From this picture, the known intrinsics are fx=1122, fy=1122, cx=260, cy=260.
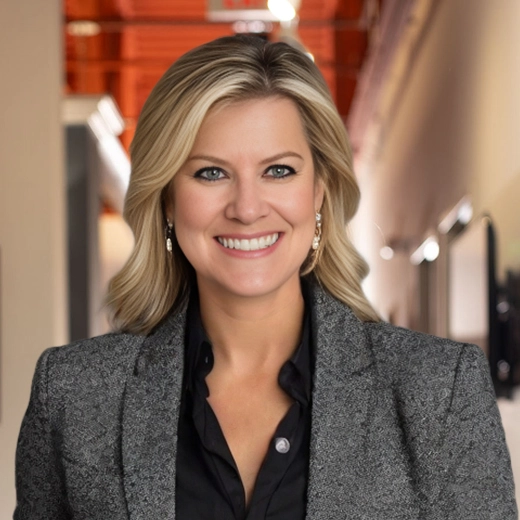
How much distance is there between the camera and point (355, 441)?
2.10 meters

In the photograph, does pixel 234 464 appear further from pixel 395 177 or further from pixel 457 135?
pixel 395 177

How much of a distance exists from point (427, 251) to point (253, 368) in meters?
4.79

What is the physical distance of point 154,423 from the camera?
2166mm

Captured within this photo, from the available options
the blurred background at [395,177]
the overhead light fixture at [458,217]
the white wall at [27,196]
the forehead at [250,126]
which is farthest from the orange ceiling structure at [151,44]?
the forehead at [250,126]

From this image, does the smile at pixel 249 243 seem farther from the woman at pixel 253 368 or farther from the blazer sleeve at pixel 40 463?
the blazer sleeve at pixel 40 463

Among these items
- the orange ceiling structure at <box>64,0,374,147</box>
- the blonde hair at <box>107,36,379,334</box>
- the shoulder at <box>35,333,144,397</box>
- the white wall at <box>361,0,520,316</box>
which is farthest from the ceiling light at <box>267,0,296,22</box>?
the orange ceiling structure at <box>64,0,374,147</box>

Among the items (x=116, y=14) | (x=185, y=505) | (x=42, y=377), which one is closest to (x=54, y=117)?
(x=42, y=377)

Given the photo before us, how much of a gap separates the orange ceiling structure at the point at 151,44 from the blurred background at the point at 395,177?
2.94 ft

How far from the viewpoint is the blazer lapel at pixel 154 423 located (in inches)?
81.4

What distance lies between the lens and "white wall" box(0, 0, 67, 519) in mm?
4785

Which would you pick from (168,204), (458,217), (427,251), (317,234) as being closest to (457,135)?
(458,217)

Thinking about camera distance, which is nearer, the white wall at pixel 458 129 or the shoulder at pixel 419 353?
the shoulder at pixel 419 353

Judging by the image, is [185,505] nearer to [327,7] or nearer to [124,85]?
[327,7]

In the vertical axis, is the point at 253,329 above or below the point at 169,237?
below
